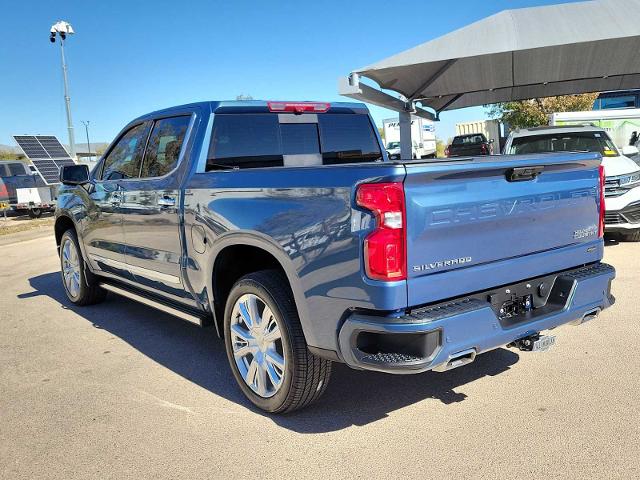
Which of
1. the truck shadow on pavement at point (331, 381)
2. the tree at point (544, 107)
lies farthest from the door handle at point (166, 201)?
the tree at point (544, 107)

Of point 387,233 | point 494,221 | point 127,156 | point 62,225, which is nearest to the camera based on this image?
point 387,233

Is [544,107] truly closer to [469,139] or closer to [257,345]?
[469,139]

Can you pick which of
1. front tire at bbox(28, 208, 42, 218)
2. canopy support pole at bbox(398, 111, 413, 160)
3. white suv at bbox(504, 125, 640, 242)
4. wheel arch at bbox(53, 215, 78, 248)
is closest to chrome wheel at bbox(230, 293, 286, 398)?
wheel arch at bbox(53, 215, 78, 248)

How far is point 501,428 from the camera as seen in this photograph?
325cm

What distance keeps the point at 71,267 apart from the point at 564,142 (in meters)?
7.73

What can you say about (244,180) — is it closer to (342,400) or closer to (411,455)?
(342,400)

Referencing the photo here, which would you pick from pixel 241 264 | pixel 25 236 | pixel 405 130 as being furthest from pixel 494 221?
pixel 405 130

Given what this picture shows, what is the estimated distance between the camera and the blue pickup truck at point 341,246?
Result: 8.99ft

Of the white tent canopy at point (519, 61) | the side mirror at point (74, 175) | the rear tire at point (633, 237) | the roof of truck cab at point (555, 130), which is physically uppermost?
the white tent canopy at point (519, 61)

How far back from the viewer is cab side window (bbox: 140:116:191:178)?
4.40 metres

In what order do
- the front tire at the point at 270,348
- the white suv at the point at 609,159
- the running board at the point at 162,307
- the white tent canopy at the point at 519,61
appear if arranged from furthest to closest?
the white tent canopy at the point at 519,61 → the white suv at the point at 609,159 → the running board at the point at 162,307 → the front tire at the point at 270,348

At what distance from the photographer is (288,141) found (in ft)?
15.3

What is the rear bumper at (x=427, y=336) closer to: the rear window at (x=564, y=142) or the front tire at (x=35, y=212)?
the rear window at (x=564, y=142)

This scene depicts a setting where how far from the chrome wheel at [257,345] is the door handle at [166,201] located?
3.29 ft
